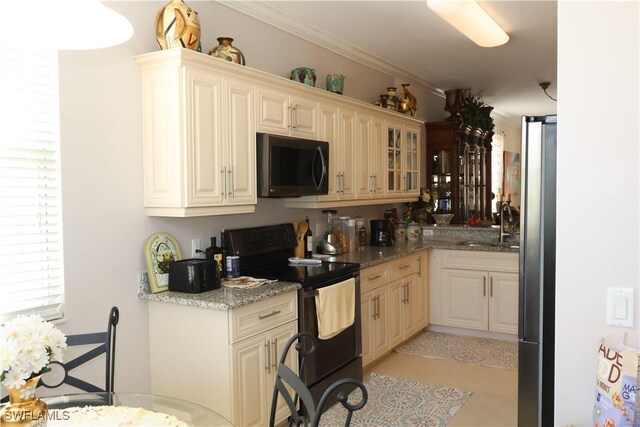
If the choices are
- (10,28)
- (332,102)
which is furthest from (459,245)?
(10,28)

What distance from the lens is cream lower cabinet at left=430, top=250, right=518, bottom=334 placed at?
184 inches

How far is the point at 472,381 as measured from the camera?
3.80 m

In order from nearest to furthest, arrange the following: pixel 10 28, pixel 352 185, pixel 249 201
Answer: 1. pixel 10 28
2. pixel 249 201
3. pixel 352 185

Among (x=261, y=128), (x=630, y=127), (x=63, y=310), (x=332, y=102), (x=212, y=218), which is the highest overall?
(x=332, y=102)

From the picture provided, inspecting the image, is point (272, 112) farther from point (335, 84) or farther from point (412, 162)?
point (412, 162)

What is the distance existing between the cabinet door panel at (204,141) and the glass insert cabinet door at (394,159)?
2283 millimetres

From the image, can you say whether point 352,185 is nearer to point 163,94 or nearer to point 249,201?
point 249,201

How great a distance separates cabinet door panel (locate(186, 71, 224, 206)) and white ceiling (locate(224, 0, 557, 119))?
0.93 metres

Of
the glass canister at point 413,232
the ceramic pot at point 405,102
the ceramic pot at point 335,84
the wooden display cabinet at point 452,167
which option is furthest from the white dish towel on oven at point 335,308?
the wooden display cabinet at point 452,167

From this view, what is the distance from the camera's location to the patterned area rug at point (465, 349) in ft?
13.9

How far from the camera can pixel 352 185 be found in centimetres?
416

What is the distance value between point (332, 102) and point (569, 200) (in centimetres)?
246

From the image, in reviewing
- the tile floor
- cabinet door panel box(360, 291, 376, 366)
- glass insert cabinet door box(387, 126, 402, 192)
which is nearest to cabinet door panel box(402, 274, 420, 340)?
the tile floor

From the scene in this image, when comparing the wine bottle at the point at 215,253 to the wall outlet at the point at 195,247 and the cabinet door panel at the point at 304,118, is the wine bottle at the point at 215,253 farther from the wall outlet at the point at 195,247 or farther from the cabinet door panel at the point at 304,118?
the cabinet door panel at the point at 304,118
